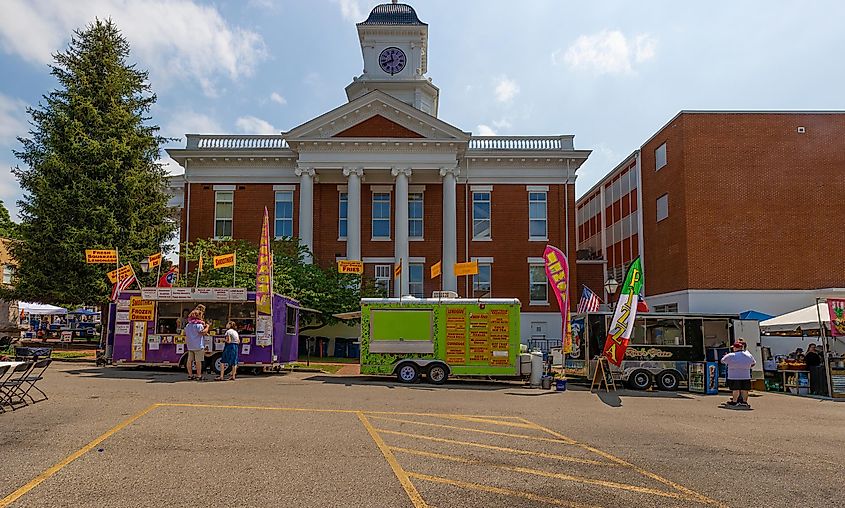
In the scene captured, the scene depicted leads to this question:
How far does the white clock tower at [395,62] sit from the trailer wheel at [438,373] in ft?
87.4

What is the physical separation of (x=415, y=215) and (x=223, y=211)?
1009 centimetres

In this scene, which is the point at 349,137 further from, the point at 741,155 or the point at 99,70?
the point at 741,155

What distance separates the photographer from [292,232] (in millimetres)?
35906

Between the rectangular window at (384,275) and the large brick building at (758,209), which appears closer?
the large brick building at (758,209)

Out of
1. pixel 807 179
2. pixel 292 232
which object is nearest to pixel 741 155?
pixel 807 179

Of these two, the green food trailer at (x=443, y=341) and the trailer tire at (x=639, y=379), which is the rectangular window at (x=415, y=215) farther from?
the trailer tire at (x=639, y=379)

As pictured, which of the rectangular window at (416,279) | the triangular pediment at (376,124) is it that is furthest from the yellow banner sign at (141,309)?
the rectangular window at (416,279)

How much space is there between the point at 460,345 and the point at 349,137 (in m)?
18.1

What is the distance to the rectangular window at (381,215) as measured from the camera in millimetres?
36281

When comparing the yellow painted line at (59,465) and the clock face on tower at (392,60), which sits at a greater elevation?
the clock face on tower at (392,60)

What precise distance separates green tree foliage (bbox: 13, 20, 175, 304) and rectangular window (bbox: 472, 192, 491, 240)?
15167 millimetres

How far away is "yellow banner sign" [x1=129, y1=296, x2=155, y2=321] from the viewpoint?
20.5 metres

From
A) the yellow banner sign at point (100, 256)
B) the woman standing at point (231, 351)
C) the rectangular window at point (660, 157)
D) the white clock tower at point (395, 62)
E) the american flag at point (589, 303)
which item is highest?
the white clock tower at point (395, 62)

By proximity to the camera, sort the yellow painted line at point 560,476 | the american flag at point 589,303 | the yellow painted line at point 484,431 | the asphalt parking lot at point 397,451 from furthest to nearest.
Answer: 1. the american flag at point 589,303
2. the yellow painted line at point 484,431
3. the yellow painted line at point 560,476
4. the asphalt parking lot at point 397,451
